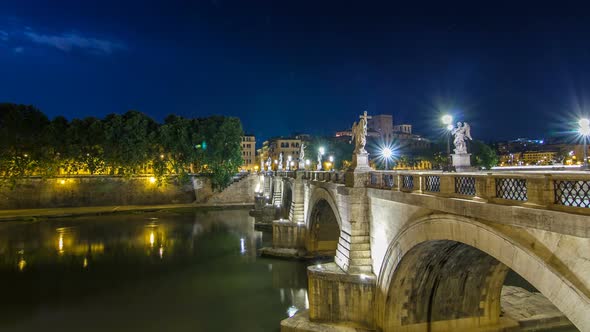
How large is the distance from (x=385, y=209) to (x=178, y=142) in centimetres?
5279

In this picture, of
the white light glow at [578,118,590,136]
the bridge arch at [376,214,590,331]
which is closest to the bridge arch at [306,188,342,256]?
the bridge arch at [376,214,590,331]

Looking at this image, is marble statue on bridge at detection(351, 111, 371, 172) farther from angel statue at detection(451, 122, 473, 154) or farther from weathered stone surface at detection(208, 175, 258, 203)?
weathered stone surface at detection(208, 175, 258, 203)

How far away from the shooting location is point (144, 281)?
23281 mm

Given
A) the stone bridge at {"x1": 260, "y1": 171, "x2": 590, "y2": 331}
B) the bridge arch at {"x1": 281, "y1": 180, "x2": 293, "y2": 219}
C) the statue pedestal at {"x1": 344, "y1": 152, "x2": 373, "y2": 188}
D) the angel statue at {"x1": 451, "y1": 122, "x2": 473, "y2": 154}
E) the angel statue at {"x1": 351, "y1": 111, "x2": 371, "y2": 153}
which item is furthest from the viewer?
the bridge arch at {"x1": 281, "y1": 180, "x2": 293, "y2": 219}

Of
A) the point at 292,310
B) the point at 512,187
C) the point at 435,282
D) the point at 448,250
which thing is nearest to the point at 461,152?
the point at 435,282

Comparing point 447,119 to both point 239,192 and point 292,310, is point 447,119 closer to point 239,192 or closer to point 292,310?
point 292,310

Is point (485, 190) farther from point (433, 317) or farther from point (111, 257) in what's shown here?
point (111, 257)

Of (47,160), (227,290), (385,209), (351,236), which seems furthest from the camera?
(47,160)

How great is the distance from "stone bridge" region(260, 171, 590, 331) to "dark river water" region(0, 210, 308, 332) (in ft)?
15.4

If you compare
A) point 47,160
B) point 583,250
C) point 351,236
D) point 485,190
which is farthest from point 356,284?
point 47,160

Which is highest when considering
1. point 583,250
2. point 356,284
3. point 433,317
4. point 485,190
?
point 485,190

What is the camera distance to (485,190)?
7.99 metres

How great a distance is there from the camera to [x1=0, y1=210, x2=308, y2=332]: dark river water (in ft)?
57.4

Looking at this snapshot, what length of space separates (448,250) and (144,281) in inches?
743
